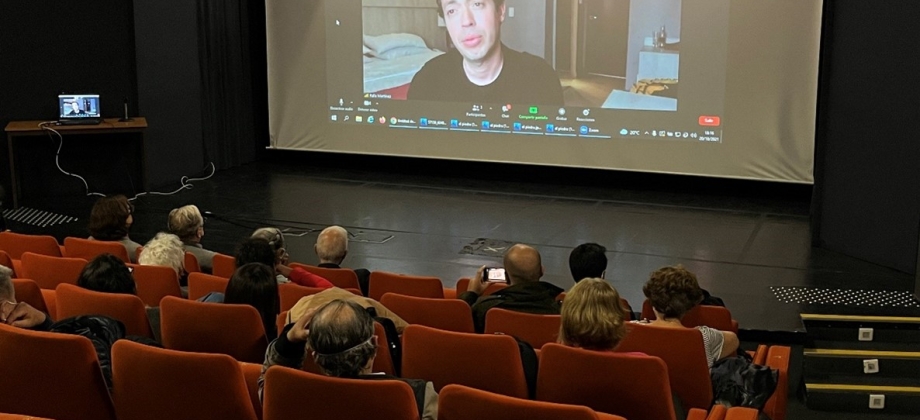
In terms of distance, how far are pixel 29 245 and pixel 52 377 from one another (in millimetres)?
3062

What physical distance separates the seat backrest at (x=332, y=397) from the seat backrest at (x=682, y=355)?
1195 mm

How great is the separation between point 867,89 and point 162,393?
5901 mm

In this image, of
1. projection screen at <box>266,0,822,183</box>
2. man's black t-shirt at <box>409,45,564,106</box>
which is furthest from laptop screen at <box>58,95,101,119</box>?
man's black t-shirt at <box>409,45,564,106</box>

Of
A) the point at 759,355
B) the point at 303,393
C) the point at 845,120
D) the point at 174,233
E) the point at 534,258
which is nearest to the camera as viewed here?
the point at 303,393


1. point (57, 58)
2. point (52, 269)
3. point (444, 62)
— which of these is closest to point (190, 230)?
point (52, 269)

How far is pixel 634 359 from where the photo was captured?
3.03 m

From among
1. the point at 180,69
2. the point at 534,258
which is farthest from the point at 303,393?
the point at 180,69

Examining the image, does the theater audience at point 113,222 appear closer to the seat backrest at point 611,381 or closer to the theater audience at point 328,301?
the theater audience at point 328,301

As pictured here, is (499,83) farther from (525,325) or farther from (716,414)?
(716,414)

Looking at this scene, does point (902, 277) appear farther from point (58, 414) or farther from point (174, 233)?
point (58, 414)

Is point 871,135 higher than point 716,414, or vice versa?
point 871,135

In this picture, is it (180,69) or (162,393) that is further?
(180,69)

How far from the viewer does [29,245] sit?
19.5 ft

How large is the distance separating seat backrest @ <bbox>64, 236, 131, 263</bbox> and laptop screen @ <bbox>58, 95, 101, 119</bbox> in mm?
3966
